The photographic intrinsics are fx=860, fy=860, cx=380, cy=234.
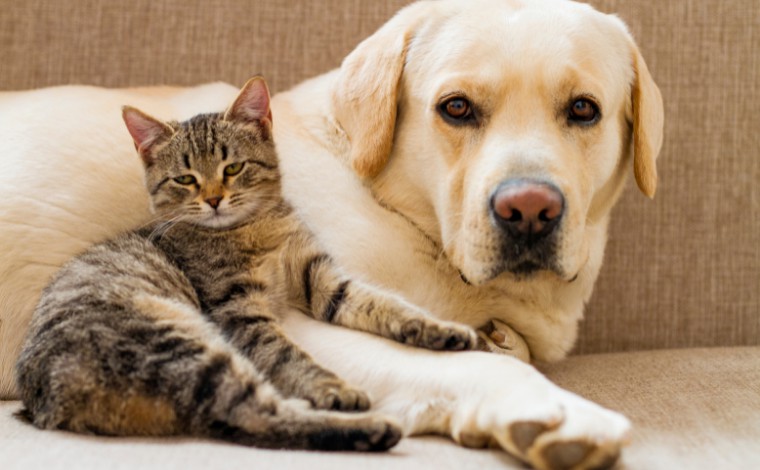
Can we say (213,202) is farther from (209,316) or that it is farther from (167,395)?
(167,395)

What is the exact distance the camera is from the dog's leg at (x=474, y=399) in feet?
4.29

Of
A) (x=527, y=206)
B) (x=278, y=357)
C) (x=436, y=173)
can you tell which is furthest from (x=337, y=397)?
(x=436, y=173)

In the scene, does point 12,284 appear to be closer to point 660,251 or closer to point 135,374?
point 135,374

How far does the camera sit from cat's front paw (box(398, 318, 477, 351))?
63.9 inches

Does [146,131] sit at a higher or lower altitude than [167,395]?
higher

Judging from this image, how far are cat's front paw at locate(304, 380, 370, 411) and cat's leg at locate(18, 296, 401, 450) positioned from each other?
3 centimetres

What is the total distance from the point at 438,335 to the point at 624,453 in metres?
0.40

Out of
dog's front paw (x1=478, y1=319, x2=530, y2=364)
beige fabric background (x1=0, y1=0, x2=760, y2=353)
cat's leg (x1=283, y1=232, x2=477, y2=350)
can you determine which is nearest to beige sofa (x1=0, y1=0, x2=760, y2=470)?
beige fabric background (x1=0, y1=0, x2=760, y2=353)

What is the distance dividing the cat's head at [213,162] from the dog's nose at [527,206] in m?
0.52

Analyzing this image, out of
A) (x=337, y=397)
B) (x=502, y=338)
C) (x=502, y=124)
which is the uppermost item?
(x=502, y=124)

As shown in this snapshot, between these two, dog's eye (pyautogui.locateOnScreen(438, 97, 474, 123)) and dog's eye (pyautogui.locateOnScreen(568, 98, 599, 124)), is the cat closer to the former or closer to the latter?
dog's eye (pyautogui.locateOnScreen(438, 97, 474, 123))

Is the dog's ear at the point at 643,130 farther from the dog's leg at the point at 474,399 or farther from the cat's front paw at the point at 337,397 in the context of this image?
the cat's front paw at the point at 337,397

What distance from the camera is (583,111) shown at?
1849 millimetres

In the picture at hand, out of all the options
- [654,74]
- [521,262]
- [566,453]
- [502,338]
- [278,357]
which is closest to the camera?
[566,453]
